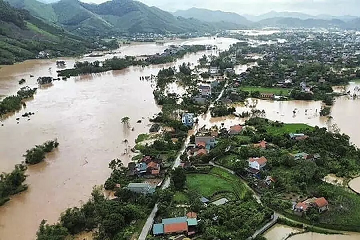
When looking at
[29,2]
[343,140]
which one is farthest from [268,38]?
[343,140]

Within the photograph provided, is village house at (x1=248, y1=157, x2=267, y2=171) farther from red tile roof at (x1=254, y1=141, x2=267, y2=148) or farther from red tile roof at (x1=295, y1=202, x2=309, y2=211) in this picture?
red tile roof at (x1=295, y1=202, x2=309, y2=211)

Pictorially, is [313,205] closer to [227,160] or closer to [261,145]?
[227,160]

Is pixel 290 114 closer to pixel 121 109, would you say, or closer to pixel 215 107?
pixel 215 107

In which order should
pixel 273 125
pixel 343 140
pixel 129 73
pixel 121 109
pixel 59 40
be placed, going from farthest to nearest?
pixel 59 40, pixel 129 73, pixel 121 109, pixel 273 125, pixel 343 140

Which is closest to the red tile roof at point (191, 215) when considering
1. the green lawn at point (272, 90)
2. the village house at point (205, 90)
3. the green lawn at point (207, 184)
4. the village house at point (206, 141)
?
the green lawn at point (207, 184)

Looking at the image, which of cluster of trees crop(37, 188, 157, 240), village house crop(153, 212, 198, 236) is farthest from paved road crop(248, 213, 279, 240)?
cluster of trees crop(37, 188, 157, 240)

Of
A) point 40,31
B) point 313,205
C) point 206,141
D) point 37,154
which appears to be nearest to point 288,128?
point 206,141
